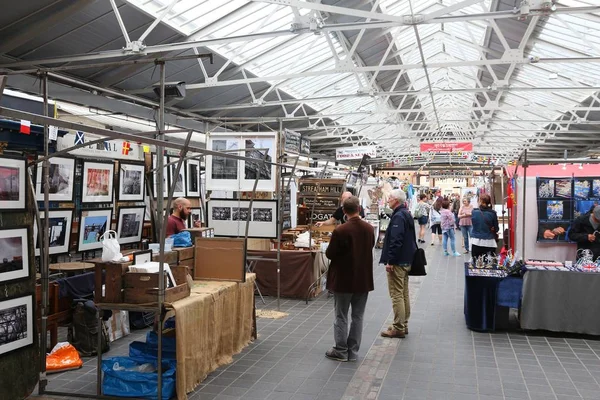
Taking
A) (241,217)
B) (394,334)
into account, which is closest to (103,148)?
(241,217)

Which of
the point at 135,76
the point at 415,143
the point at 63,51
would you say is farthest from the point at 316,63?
the point at 415,143

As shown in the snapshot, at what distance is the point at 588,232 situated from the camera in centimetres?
707

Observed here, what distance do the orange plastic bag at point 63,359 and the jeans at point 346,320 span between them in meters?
2.58

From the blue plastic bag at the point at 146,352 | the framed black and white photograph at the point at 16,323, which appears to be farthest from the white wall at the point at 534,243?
the framed black and white photograph at the point at 16,323

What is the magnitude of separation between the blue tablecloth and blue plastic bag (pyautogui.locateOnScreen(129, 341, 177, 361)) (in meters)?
3.70

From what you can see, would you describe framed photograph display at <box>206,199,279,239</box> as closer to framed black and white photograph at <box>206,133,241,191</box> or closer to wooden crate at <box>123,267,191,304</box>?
framed black and white photograph at <box>206,133,241,191</box>

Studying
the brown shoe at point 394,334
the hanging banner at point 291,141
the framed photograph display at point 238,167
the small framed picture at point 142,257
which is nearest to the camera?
the small framed picture at point 142,257

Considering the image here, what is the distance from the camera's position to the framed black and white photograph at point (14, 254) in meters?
3.98

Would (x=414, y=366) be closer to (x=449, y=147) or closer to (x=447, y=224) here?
(x=447, y=224)

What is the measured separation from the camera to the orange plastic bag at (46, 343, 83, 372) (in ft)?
16.7

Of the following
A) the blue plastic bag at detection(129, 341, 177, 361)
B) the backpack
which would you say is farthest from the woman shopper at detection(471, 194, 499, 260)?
the backpack

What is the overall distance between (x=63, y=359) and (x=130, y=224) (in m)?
2.44

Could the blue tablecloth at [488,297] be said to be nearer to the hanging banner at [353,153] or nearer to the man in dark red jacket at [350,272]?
the man in dark red jacket at [350,272]

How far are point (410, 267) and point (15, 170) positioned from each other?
A: 420 cm
